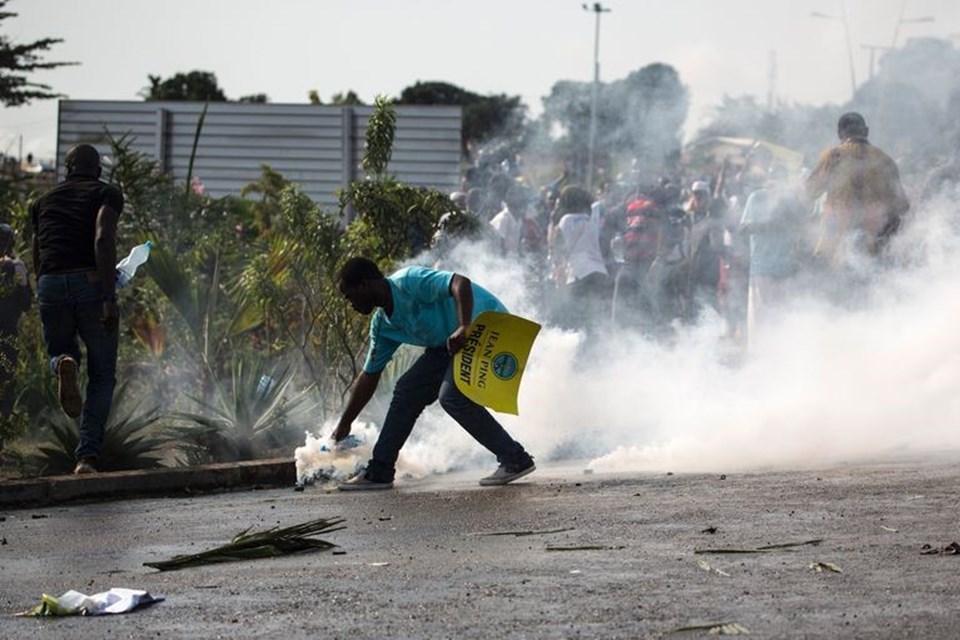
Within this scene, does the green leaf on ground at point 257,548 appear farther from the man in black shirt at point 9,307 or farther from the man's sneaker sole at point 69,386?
the man in black shirt at point 9,307

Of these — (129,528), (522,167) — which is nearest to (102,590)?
(129,528)

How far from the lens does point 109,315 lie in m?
10.1

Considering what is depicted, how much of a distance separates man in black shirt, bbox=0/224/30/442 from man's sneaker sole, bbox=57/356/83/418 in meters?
1.33

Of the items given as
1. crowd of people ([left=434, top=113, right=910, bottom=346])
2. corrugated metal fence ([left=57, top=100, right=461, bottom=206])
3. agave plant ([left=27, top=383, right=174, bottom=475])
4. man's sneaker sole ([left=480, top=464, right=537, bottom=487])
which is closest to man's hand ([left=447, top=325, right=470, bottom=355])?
man's sneaker sole ([left=480, top=464, right=537, bottom=487])

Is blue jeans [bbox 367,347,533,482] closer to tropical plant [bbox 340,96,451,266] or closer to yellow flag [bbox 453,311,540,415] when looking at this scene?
yellow flag [bbox 453,311,540,415]

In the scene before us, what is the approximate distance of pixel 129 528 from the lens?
325 inches

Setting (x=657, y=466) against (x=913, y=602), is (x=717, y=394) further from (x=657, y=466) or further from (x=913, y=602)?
(x=913, y=602)

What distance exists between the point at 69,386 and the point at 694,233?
10210mm

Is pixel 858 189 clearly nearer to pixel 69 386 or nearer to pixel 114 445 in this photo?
pixel 114 445

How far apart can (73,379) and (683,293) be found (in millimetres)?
9514

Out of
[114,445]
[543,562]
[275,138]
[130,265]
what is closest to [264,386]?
[114,445]

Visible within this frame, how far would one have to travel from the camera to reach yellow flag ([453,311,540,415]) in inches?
367

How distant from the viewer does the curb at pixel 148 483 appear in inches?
374

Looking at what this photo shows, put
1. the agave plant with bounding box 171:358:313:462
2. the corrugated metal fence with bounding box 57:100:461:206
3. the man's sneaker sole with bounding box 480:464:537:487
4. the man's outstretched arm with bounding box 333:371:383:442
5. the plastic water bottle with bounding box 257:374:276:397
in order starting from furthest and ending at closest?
the corrugated metal fence with bounding box 57:100:461:206 → the plastic water bottle with bounding box 257:374:276:397 → the agave plant with bounding box 171:358:313:462 → the man's outstretched arm with bounding box 333:371:383:442 → the man's sneaker sole with bounding box 480:464:537:487
